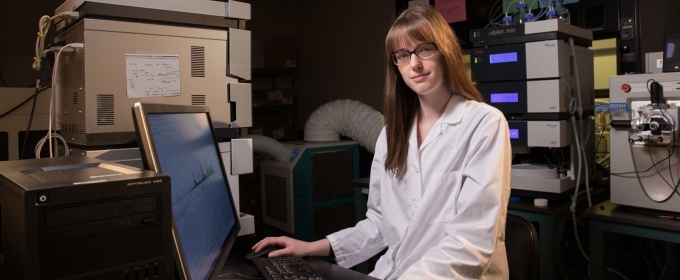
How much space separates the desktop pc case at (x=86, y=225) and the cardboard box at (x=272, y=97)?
12.5 feet

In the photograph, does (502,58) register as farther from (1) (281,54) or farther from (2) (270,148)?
(1) (281,54)

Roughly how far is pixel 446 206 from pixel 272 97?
345 centimetres

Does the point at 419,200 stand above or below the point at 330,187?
above

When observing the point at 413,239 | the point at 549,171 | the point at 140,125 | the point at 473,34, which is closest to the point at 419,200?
the point at 413,239

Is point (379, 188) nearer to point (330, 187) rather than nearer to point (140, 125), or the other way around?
point (140, 125)

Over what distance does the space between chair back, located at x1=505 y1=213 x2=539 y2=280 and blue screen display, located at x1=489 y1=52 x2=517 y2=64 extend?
1.11m

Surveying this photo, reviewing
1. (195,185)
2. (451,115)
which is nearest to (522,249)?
(451,115)

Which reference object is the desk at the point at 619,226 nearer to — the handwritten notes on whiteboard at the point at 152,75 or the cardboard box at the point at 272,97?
the handwritten notes on whiteboard at the point at 152,75

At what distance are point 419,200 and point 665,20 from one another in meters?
2.03

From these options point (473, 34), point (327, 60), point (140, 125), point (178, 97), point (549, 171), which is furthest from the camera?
point (327, 60)

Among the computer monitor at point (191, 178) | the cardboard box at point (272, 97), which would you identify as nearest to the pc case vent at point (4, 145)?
the computer monitor at point (191, 178)

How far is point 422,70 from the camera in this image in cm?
120

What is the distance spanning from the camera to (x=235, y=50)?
128cm

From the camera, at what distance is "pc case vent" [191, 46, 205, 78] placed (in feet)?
3.99
